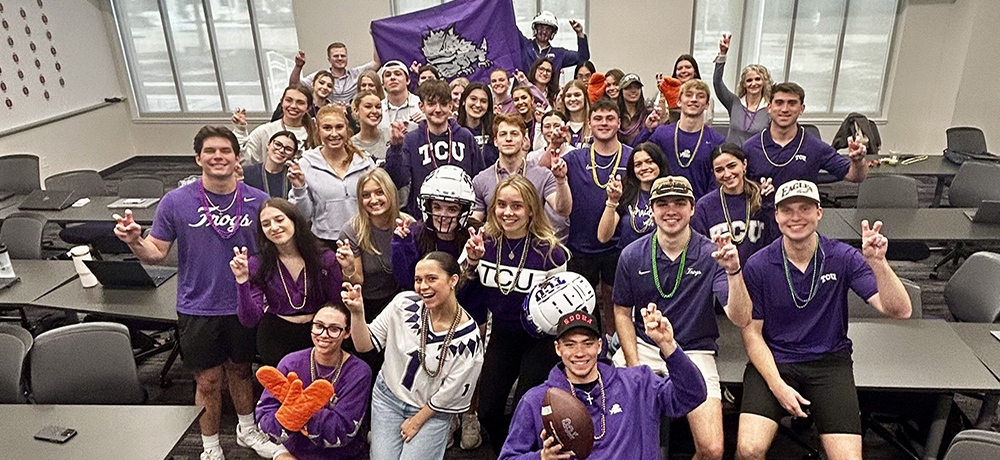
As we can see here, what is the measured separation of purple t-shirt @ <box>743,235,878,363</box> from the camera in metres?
3.18

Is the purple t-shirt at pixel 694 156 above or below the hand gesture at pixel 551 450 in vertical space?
above

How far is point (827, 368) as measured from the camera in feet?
10.4

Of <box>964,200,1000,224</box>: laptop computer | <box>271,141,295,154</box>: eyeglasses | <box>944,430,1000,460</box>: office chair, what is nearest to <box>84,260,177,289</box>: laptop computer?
<box>271,141,295,154</box>: eyeglasses

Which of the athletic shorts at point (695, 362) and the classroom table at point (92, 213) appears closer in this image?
the athletic shorts at point (695, 362)

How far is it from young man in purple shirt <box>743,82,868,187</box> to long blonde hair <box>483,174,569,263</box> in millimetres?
1822

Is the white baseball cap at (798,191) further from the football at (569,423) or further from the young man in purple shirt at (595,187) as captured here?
the football at (569,423)

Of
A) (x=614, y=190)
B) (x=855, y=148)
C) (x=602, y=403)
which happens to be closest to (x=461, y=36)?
(x=614, y=190)

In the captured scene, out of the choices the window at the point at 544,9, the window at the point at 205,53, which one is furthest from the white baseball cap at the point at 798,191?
the window at the point at 205,53

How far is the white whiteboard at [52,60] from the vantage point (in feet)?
27.3

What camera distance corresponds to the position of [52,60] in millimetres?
9102

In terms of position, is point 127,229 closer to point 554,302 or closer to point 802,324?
point 554,302

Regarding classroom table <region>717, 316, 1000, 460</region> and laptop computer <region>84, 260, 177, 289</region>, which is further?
laptop computer <region>84, 260, 177, 289</region>

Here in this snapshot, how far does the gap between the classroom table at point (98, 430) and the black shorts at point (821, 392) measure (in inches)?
103

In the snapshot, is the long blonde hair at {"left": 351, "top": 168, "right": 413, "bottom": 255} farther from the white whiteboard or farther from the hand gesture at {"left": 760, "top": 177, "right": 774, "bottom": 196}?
the white whiteboard
